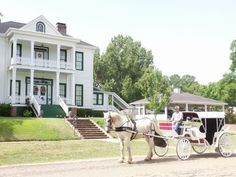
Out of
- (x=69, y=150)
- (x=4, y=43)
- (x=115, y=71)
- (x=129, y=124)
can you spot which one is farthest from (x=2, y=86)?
(x=115, y=71)

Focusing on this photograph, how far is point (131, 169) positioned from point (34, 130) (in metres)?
15.5

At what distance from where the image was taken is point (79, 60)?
1692 inches

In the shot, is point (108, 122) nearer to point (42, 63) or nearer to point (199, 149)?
point (199, 149)

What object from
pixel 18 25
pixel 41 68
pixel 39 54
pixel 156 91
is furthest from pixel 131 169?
pixel 156 91

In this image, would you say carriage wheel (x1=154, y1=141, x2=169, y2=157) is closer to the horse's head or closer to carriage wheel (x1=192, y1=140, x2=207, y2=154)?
carriage wheel (x1=192, y1=140, x2=207, y2=154)

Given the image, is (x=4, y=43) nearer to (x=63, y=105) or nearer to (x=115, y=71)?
(x=63, y=105)

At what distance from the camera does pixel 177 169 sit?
1256cm

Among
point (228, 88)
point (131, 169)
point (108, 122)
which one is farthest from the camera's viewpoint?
point (228, 88)

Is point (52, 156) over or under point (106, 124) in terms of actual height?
under

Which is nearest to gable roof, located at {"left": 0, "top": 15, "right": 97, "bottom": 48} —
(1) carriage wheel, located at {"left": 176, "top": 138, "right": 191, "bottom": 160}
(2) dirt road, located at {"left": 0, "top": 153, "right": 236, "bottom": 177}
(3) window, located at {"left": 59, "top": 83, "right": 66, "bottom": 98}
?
(3) window, located at {"left": 59, "top": 83, "right": 66, "bottom": 98}

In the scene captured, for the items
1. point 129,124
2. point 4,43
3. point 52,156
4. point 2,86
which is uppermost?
point 4,43

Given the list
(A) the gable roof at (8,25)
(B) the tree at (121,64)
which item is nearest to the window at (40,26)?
(A) the gable roof at (8,25)

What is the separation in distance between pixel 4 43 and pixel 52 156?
958 inches

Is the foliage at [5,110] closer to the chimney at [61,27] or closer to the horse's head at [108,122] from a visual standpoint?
the chimney at [61,27]
